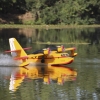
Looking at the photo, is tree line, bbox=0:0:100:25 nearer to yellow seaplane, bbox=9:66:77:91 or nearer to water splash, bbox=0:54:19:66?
water splash, bbox=0:54:19:66

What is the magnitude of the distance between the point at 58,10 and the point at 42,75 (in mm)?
72333

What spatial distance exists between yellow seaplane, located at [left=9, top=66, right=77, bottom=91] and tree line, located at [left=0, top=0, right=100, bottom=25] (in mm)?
64798

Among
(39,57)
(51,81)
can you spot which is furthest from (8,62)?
(51,81)

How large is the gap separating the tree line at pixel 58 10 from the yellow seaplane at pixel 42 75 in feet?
213

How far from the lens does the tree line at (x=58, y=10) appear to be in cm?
9312

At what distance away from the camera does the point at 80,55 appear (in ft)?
116

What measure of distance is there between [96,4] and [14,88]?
76868 mm

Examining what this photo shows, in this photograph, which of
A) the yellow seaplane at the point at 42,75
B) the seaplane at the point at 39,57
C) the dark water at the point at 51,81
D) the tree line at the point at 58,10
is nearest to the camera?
the dark water at the point at 51,81

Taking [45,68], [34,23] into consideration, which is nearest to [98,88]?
[45,68]

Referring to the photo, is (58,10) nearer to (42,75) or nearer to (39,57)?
(39,57)

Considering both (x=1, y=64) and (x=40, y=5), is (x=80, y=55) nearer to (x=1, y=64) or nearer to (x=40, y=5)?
(x=1, y=64)

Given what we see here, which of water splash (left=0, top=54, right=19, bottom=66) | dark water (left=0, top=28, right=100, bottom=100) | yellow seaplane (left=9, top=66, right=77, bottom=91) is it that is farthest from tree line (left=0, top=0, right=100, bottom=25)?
yellow seaplane (left=9, top=66, right=77, bottom=91)

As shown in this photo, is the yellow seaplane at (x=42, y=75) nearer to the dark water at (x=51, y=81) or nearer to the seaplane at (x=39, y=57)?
the dark water at (x=51, y=81)

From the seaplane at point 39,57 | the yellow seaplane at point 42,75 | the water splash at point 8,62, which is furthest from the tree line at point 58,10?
the yellow seaplane at point 42,75
